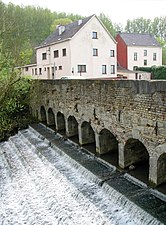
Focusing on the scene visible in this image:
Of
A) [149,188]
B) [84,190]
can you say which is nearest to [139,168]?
[149,188]

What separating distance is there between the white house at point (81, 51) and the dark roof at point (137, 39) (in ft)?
30.3

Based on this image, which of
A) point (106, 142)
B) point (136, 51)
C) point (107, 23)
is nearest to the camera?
point (106, 142)

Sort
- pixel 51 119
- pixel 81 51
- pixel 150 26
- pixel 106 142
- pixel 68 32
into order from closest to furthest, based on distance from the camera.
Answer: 1. pixel 106 142
2. pixel 51 119
3. pixel 81 51
4. pixel 68 32
5. pixel 150 26

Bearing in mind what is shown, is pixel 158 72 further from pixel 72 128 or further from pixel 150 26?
pixel 150 26

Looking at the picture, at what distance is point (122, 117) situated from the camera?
30.1ft

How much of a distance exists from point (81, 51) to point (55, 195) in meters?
22.2

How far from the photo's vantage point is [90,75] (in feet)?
98.3

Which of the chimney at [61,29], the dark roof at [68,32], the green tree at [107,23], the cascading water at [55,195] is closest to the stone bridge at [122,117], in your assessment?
the cascading water at [55,195]

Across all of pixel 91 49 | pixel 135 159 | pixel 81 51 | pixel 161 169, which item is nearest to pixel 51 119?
pixel 135 159

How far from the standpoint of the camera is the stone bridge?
7641 millimetres

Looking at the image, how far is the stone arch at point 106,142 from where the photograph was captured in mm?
10992

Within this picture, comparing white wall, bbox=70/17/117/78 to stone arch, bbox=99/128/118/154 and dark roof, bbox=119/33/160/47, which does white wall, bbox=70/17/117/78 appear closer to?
dark roof, bbox=119/33/160/47

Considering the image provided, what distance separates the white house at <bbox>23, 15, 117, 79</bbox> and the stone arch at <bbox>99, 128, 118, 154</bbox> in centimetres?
1798

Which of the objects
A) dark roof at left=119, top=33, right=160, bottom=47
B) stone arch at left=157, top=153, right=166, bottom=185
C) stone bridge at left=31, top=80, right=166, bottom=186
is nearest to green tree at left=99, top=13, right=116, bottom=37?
dark roof at left=119, top=33, right=160, bottom=47
